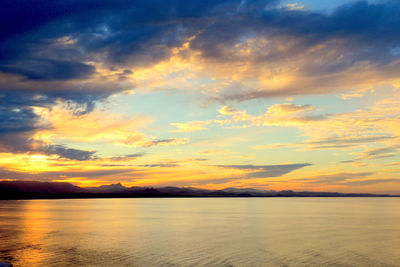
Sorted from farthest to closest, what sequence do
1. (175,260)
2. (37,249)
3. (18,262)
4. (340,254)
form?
(37,249), (340,254), (175,260), (18,262)

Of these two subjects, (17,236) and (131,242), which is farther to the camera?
(17,236)

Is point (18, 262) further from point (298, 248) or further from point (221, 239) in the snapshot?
point (298, 248)

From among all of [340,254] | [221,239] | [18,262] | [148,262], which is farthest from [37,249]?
[340,254]

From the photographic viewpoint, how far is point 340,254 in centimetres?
4928

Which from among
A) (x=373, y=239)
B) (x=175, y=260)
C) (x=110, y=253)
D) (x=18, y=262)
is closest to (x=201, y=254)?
(x=175, y=260)

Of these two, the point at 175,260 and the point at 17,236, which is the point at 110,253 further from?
the point at 17,236

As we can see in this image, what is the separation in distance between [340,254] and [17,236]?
57.0 m

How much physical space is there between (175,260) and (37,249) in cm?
2229

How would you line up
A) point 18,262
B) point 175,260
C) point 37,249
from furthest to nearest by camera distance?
1. point 37,249
2. point 175,260
3. point 18,262

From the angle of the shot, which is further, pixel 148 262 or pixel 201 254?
pixel 201 254

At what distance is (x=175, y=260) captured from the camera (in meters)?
45.2

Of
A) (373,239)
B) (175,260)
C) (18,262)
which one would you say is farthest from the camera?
(373,239)

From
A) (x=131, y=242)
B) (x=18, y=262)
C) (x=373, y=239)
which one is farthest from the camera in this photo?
(x=373, y=239)

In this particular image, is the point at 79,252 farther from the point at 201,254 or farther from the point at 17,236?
the point at 17,236
